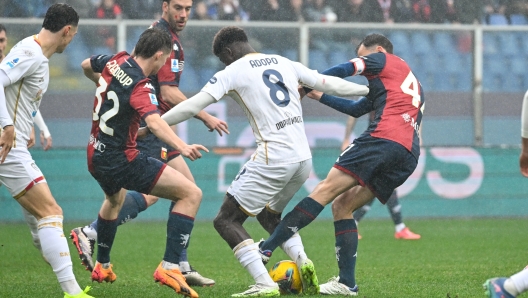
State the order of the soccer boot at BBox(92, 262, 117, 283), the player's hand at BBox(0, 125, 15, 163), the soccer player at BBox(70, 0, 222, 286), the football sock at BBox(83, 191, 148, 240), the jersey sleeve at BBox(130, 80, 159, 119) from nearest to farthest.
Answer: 1. the player's hand at BBox(0, 125, 15, 163)
2. the jersey sleeve at BBox(130, 80, 159, 119)
3. the soccer boot at BBox(92, 262, 117, 283)
4. the soccer player at BBox(70, 0, 222, 286)
5. the football sock at BBox(83, 191, 148, 240)

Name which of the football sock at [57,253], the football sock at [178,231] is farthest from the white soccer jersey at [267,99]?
the football sock at [57,253]

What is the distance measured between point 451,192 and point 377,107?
7.45 m

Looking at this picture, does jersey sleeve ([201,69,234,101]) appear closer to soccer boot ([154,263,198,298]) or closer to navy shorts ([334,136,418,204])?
navy shorts ([334,136,418,204])

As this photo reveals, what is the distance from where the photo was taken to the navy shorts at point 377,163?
648cm

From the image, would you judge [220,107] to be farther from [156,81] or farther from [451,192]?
[156,81]

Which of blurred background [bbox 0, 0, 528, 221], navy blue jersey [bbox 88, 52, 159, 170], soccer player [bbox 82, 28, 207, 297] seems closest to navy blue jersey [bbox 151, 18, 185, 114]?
soccer player [bbox 82, 28, 207, 297]

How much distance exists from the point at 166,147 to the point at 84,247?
1.21m

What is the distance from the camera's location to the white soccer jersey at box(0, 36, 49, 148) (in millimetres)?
5961

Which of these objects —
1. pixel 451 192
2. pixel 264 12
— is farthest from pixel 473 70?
pixel 264 12

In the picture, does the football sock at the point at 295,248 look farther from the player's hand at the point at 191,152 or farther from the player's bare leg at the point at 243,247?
the player's hand at the point at 191,152

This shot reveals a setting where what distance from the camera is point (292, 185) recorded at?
6594mm

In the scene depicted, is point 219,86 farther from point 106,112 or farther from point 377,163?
point 377,163

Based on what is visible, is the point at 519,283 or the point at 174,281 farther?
the point at 174,281

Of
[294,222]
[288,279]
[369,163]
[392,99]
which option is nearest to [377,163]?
[369,163]
